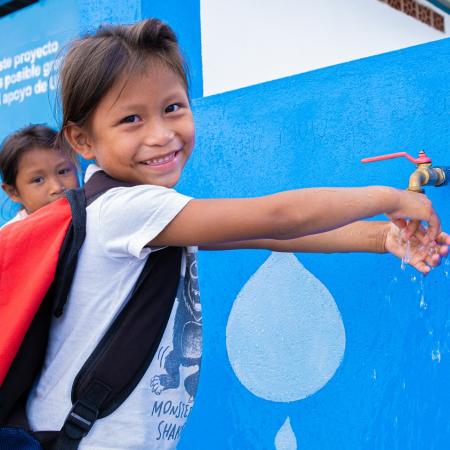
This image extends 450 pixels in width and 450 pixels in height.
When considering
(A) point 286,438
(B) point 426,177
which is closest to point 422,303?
(B) point 426,177

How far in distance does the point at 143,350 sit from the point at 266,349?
2.69ft

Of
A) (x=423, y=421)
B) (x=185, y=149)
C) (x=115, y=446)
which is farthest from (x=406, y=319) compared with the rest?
(x=115, y=446)

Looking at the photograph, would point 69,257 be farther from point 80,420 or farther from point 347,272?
point 347,272

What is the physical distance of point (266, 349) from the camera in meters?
2.04

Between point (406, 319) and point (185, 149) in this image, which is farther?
point (406, 319)

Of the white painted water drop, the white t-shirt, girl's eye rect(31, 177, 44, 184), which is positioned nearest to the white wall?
girl's eye rect(31, 177, 44, 184)

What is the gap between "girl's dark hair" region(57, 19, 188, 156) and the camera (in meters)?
1.37

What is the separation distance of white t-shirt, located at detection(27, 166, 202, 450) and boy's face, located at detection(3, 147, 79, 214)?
1.52 m

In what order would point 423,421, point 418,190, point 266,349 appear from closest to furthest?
point 418,190 < point 423,421 < point 266,349

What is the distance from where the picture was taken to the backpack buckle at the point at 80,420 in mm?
1244

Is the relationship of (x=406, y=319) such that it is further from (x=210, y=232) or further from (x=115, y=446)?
(x=115, y=446)

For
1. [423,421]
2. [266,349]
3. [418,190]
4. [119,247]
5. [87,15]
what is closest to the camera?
[119,247]

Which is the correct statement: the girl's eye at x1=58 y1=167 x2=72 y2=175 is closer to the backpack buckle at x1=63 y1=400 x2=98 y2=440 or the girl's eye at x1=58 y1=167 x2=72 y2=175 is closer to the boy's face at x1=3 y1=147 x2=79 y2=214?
the boy's face at x1=3 y1=147 x2=79 y2=214

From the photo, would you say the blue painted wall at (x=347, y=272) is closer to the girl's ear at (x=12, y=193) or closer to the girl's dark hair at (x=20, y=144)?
the girl's dark hair at (x=20, y=144)
